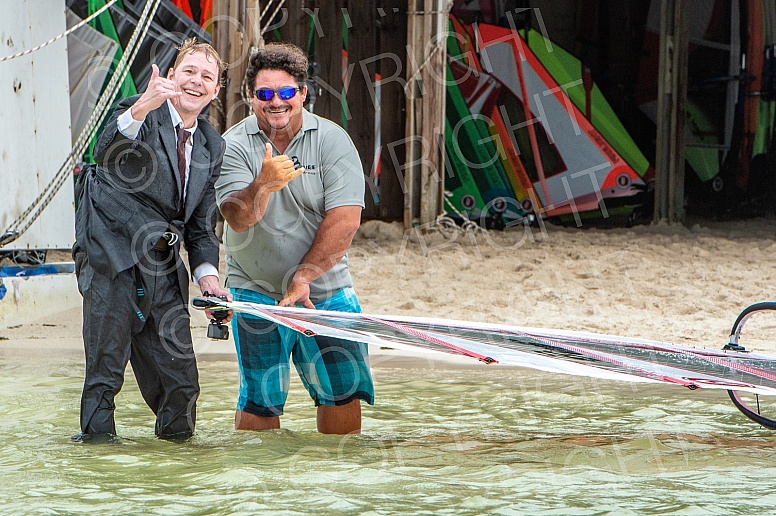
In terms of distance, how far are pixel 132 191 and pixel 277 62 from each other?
0.82 m

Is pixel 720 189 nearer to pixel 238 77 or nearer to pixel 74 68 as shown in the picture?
pixel 238 77

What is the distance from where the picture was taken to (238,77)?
838cm

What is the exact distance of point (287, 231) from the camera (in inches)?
172

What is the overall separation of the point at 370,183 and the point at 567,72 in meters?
2.83

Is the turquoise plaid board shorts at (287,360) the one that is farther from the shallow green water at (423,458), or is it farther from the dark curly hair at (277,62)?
the dark curly hair at (277,62)

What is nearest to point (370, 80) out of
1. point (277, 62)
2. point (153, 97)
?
point (277, 62)

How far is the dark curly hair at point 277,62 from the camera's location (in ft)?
14.1

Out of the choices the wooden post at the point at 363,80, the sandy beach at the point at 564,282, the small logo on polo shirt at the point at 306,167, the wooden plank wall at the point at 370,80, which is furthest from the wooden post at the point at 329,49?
the small logo on polo shirt at the point at 306,167

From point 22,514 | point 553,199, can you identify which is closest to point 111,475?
point 22,514

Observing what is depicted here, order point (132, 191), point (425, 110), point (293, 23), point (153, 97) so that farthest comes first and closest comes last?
point (293, 23) < point (425, 110) < point (132, 191) < point (153, 97)

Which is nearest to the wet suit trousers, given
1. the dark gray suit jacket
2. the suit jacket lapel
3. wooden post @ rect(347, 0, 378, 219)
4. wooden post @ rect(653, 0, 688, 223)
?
the dark gray suit jacket

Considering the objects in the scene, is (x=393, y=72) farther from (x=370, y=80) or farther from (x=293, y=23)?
(x=293, y=23)

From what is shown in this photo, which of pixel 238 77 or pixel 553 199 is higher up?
pixel 238 77

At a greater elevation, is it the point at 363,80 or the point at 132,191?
the point at 363,80
